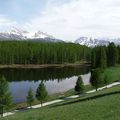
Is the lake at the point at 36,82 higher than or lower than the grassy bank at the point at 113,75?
lower

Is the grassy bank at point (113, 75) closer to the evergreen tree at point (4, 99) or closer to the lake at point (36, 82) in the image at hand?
the lake at point (36, 82)

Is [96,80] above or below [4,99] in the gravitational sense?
above

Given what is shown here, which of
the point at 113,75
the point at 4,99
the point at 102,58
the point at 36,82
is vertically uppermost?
the point at 102,58

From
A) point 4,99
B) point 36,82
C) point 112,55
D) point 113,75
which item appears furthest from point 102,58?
point 4,99

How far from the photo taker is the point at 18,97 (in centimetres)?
8650

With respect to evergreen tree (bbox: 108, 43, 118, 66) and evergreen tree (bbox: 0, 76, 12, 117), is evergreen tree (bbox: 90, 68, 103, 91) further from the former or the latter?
evergreen tree (bbox: 108, 43, 118, 66)

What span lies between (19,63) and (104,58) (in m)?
54.2

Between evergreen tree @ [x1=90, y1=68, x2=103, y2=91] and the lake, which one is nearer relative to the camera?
evergreen tree @ [x1=90, y1=68, x2=103, y2=91]

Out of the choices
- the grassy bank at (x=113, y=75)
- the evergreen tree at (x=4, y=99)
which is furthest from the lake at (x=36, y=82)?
the evergreen tree at (x=4, y=99)

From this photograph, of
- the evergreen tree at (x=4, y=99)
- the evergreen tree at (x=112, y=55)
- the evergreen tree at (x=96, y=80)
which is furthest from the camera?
the evergreen tree at (x=112, y=55)

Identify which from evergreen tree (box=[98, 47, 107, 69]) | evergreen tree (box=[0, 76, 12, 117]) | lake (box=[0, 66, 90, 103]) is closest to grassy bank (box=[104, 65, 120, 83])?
lake (box=[0, 66, 90, 103])

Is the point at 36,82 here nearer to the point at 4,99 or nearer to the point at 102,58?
the point at 4,99

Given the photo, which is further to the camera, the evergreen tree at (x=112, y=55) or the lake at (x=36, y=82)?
the evergreen tree at (x=112, y=55)

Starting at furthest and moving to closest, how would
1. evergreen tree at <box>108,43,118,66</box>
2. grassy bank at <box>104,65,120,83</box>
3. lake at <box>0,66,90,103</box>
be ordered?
evergreen tree at <box>108,43,118,66</box>, grassy bank at <box>104,65,120,83</box>, lake at <box>0,66,90,103</box>
